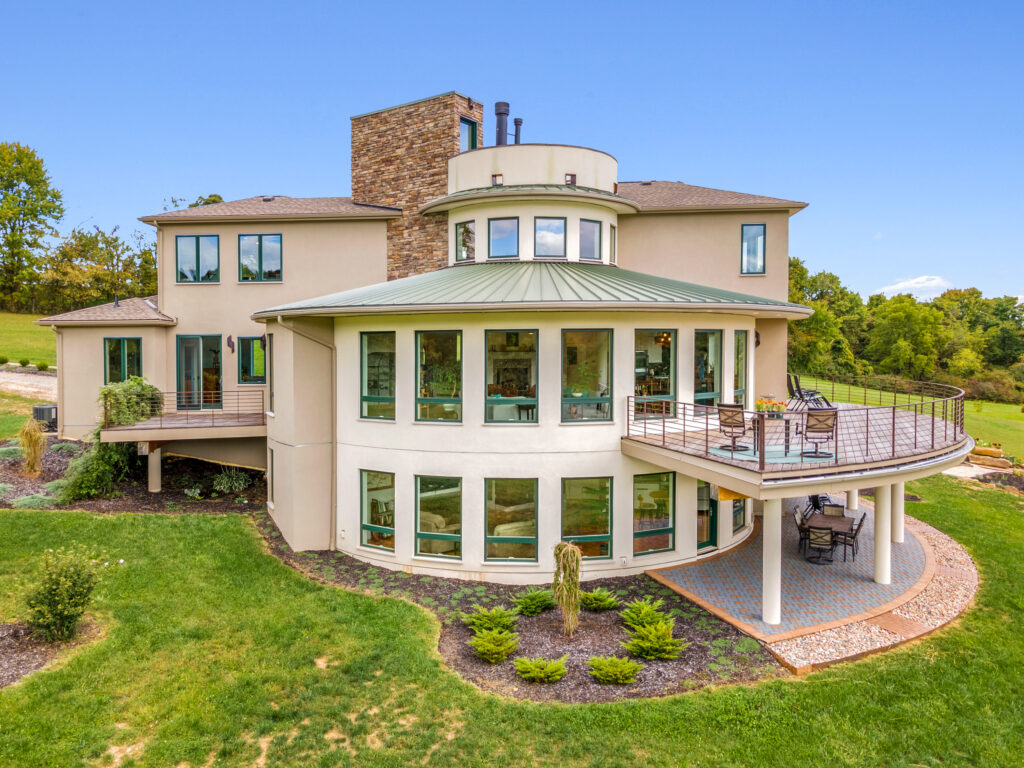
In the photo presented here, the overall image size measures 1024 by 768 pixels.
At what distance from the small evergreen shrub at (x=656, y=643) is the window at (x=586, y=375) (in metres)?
4.52

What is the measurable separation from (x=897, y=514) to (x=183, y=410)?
64.1ft

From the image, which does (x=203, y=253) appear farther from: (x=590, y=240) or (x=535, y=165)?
(x=590, y=240)

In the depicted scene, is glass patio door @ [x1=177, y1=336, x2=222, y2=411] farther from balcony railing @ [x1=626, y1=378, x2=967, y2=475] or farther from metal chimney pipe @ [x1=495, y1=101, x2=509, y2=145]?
balcony railing @ [x1=626, y1=378, x2=967, y2=475]

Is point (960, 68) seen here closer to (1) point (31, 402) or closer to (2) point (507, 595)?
(2) point (507, 595)

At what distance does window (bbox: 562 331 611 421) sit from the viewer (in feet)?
40.8

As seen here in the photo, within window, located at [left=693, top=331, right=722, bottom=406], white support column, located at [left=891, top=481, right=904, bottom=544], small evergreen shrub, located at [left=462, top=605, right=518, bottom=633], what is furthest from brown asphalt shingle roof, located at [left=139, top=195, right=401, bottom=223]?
white support column, located at [left=891, top=481, right=904, bottom=544]

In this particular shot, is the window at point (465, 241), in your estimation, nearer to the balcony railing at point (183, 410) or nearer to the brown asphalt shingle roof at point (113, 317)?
the balcony railing at point (183, 410)

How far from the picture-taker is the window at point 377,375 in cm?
1329

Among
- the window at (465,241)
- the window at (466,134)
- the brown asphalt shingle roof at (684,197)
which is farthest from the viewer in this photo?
the window at (466,134)

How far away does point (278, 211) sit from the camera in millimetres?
18531

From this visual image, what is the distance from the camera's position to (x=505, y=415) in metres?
12.5

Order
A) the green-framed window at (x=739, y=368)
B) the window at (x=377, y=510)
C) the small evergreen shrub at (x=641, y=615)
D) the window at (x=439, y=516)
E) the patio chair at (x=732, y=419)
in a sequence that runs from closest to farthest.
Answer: the small evergreen shrub at (x=641, y=615), the patio chair at (x=732, y=419), the window at (x=439, y=516), the window at (x=377, y=510), the green-framed window at (x=739, y=368)

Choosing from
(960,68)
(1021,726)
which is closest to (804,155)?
(960,68)

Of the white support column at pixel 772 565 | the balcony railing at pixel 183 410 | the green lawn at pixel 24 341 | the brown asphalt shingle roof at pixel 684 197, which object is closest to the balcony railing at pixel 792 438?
the white support column at pixel 772 565
